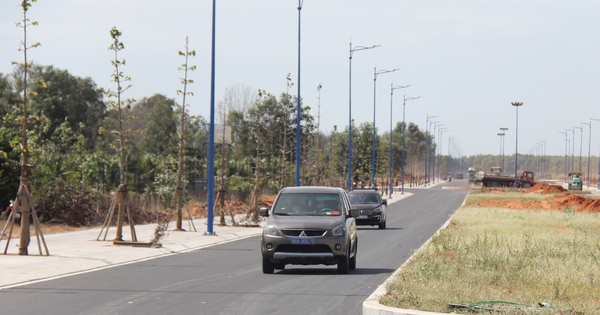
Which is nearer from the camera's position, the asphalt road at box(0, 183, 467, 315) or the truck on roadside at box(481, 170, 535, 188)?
the asphalt road at box(0, 183, 467, 315)

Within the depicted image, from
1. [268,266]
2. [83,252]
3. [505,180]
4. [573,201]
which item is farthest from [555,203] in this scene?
[268,266]

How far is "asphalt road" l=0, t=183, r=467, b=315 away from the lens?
48.6 ft

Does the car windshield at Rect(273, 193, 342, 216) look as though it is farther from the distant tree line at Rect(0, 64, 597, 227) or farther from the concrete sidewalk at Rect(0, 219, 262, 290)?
the distant tree line at Rect(0, 64, 597, 227)

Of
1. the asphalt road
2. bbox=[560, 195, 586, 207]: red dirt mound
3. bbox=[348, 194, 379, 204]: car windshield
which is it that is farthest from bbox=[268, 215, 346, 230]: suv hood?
bbox=[560, 195, 586, 207]: red dirt mound

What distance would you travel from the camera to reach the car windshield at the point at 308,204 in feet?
72.8

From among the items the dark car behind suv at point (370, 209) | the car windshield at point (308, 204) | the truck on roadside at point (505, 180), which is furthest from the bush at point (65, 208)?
the truck on roadside at point (505, 180)

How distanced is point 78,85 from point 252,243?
188ft

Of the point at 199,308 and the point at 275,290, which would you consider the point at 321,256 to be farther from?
the point at 199,308

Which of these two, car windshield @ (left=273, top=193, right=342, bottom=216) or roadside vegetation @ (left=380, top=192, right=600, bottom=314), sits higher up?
car windshield @ (left=273, top=193, right=342, bottom=216)

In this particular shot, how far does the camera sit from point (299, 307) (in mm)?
14938

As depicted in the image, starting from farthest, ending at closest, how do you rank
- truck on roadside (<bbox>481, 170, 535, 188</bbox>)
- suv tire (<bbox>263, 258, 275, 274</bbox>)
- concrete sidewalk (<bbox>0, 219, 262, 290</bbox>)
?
1. truck on roadside (<bbox>481, 170, 535, 188</bbox>)
2. suv tire (<bbox>263, 258, 275, 274</bbox>)
3. concrete sidewalk (<bbox>0, 219, 262, 290</bbox>)

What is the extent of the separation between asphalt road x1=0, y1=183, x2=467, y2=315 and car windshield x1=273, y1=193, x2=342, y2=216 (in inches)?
51.1

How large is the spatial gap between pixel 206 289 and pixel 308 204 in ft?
16.8

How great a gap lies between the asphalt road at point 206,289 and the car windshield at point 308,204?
1.30 meters
